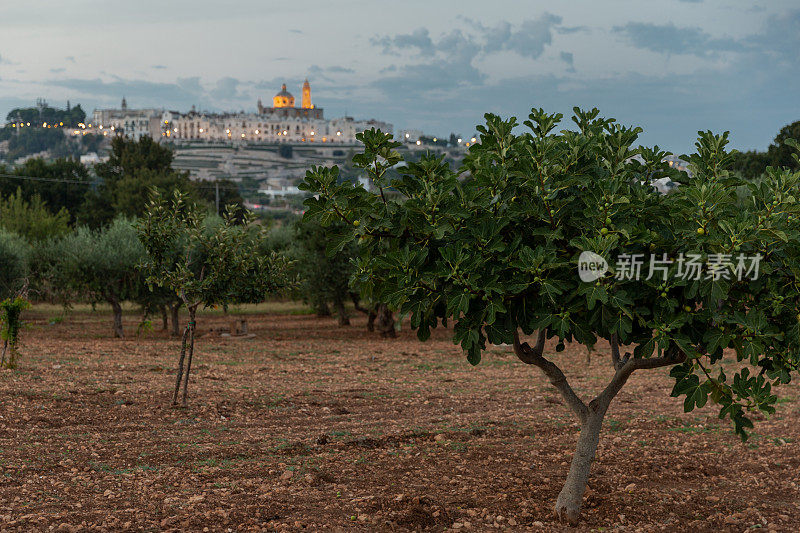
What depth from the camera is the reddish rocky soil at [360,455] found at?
856 centimetres

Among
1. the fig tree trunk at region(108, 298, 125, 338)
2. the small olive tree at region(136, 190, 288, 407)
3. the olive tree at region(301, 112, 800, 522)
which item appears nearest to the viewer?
the olive tree at region(301, 112, 800, 522)

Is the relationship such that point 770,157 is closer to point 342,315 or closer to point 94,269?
point 342,315

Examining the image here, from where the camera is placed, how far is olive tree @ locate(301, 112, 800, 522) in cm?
629

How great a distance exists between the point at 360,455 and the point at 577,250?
610cm

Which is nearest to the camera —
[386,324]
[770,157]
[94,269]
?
[94,269]

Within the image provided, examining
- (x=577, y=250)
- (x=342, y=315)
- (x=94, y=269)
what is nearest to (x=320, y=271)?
(x=342, y=315)

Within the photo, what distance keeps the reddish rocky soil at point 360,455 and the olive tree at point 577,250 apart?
9.66ft

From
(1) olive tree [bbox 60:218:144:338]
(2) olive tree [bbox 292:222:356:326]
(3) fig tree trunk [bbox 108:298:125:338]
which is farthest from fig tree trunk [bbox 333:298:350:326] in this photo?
(3) fig tree trunk [bbox 108:298:125:338]

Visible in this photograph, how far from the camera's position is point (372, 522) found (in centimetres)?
829

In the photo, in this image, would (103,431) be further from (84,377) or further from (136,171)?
(136,171)

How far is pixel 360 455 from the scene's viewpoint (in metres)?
11.4

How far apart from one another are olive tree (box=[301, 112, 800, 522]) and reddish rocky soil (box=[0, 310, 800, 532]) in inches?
116

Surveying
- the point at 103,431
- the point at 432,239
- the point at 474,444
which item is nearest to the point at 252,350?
the point at 103,431

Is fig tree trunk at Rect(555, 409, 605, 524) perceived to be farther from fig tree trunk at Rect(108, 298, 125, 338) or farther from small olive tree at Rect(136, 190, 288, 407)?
fig tree trunk at Rect(108, 298, 125, 338)
